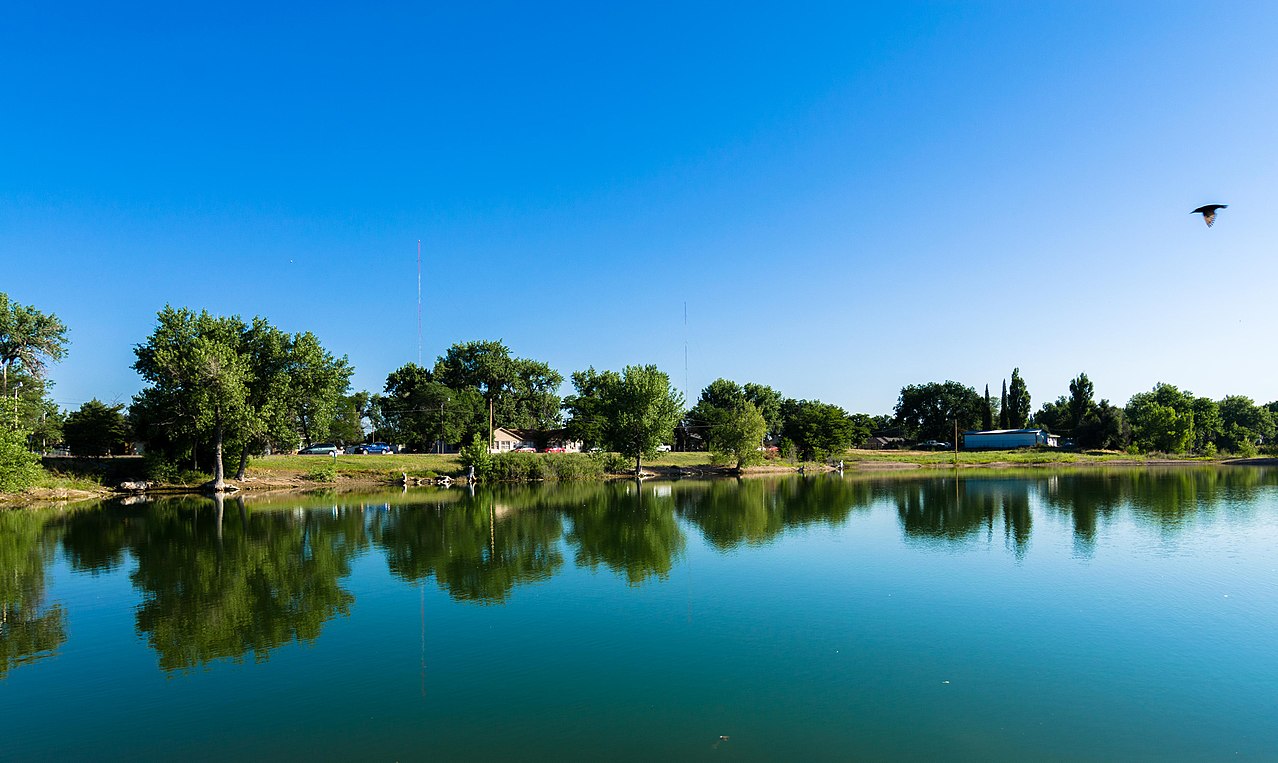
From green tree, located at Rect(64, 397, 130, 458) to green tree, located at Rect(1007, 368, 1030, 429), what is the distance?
135466mm

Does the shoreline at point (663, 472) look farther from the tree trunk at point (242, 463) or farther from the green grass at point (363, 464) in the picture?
the tree trunk at point (242, 463)

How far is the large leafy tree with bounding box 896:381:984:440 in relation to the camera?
13625cm

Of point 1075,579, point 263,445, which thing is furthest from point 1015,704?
point 263,445

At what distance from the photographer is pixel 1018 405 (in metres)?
133

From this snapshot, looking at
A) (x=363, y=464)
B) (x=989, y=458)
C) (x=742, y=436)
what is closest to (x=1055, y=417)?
(x=989, y=458)

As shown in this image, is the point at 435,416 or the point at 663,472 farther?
the point at 435,416

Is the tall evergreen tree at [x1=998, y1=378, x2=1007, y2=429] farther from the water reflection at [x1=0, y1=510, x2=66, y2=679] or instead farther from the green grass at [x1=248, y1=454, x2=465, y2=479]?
the water reflection at [x1=0, y1=510, x2=66, y2=679]

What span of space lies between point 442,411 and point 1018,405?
10610 centimetres

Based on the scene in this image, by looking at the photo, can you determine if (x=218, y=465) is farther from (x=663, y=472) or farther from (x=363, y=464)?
(x=663, y=472)

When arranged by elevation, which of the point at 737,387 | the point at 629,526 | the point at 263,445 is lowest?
the point at 629,526

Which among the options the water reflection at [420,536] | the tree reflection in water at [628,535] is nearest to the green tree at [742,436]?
the water reflection at [420,536]

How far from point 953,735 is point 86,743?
11880mm

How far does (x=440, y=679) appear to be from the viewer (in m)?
12.1

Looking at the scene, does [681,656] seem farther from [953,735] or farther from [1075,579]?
[1075,579]
